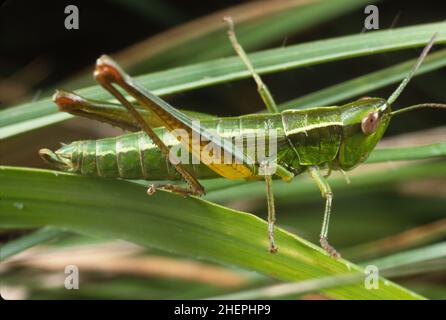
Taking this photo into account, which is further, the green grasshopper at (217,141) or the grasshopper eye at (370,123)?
the grasshopper eye at (370,123)

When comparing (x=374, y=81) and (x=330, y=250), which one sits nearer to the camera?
(x=330, y=250)

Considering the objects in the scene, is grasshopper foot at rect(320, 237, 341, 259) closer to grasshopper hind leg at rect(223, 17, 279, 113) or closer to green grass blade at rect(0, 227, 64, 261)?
grasshopper hind leg at rect(223, 17, 279, 113)

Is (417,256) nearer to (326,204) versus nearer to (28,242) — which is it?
(326,204)

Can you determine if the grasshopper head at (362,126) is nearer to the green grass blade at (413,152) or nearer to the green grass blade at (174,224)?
the green grass blade at (413,152)

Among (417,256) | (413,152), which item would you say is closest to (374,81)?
(413,152)

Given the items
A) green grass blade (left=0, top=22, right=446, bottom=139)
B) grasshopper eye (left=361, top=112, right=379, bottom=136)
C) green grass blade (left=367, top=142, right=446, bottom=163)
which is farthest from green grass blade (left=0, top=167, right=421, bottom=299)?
grasshopper eye (left=361, top=112, right=379, bottom=136)

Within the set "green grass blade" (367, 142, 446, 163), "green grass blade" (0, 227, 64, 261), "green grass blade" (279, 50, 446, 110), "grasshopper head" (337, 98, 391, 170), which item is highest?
"green grass blade" (279, 50, 446, 110)

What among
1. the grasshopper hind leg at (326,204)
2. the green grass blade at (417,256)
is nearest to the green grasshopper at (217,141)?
the grasshopper hind leg at (326,204)
